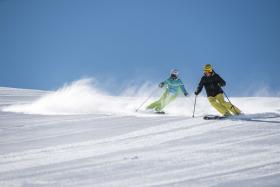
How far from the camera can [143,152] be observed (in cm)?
704

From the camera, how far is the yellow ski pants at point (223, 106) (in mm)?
12172

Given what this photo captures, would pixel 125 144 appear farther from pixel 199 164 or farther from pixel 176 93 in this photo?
pixel 176 93

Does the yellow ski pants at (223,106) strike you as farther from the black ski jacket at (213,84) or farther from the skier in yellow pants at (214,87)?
the black ski jacket at (213,84)

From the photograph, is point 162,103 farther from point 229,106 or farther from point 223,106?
point 229,106

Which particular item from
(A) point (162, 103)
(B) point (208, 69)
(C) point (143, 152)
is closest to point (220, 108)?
(B) point (208, 69)

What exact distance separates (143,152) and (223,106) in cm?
583

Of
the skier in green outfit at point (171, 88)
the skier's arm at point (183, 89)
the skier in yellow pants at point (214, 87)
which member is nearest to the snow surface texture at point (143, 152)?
the skier in yellow pants at point (214, 87)

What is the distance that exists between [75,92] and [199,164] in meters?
15.6

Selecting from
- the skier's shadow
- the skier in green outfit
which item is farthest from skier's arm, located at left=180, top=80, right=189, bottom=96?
the skier's shadow

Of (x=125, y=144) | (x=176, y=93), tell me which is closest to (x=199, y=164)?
(x=125, y=144)

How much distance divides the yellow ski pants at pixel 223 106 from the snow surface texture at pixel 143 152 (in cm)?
114

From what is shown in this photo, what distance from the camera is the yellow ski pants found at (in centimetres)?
1217

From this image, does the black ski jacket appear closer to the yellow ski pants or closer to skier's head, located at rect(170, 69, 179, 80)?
the yellow ski pants

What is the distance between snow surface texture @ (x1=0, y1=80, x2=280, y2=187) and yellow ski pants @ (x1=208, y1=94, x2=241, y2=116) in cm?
114
